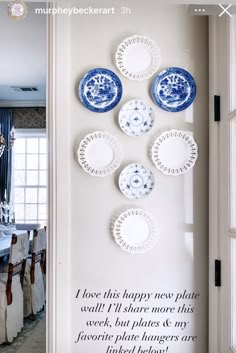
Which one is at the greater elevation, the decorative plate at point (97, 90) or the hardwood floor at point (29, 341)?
the decorative plate at point (97, 90)

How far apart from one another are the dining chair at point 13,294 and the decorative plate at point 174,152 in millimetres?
1924

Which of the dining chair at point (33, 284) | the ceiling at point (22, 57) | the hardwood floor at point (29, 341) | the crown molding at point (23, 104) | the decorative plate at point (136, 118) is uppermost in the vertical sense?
the ceiling at point (22, 57)

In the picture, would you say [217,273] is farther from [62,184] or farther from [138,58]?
[138,58]

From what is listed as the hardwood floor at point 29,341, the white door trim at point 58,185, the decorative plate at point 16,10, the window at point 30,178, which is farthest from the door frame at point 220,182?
the window at point 30,178

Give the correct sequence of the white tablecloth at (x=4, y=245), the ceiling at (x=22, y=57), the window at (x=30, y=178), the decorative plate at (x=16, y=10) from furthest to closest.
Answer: the window at (x=30, y=178) → the white tablecloth at (x=4, y=245) → the ceiling at (x=22, y=57) → the decorative plate at (x=16, y=10)

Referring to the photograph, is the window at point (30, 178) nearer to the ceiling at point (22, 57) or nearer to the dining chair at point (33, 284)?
the ceiling at point (22, 57)

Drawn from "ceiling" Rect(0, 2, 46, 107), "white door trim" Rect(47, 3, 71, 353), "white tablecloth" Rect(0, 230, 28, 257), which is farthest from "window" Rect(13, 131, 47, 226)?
"white door trim" Rect(47, 3, 71, 353)

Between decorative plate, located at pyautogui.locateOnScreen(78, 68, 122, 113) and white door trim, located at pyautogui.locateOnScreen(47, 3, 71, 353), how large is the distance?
69 mm

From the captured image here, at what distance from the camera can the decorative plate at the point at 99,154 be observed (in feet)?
4.72

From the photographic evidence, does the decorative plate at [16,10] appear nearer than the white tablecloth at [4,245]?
Yes

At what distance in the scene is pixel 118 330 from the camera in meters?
1.45

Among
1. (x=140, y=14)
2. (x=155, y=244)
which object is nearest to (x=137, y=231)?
(x=155, y=244)

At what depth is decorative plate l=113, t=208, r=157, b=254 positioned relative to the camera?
4.70 ft

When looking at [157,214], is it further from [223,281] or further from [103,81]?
[103,81]
